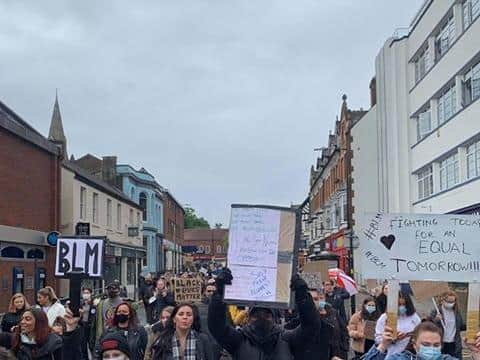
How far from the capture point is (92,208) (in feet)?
117

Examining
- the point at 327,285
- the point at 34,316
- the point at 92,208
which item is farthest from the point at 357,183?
the point at 34,316

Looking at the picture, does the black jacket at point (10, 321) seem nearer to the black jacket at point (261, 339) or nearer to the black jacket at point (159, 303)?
the black jacket at point (159, 303)

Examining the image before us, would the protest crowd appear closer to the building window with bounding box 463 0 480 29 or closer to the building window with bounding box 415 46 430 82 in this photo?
the building window with bounding box 463 0 480 29

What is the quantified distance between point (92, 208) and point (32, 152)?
9.65m

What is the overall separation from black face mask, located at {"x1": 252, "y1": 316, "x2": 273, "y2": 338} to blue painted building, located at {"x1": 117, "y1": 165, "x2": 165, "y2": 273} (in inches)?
1842

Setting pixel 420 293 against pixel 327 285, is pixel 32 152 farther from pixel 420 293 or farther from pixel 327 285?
pixel 420 293

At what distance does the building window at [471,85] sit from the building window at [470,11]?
1.67 meters

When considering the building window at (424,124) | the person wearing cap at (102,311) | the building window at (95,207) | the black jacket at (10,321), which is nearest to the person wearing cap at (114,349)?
the black jacket at (10,321)

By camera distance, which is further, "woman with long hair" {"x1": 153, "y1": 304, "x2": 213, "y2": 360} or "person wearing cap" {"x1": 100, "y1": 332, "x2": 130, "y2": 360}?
"woman with long hair" {"x1": 153, "y1": 304, "x2": 213, "y2": 360}

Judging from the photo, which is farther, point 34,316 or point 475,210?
point 475,210

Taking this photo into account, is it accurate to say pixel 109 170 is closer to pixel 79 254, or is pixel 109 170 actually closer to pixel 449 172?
pixel 449 172

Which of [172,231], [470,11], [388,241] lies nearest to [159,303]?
[388,241]

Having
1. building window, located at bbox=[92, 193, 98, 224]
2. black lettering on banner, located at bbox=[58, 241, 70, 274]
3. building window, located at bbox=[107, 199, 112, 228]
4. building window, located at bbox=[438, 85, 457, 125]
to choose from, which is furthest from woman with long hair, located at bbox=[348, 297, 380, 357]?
building window, located at bbox=[107, 199, 112, 228]

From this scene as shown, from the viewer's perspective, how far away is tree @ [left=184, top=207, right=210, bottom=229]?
155413mm
